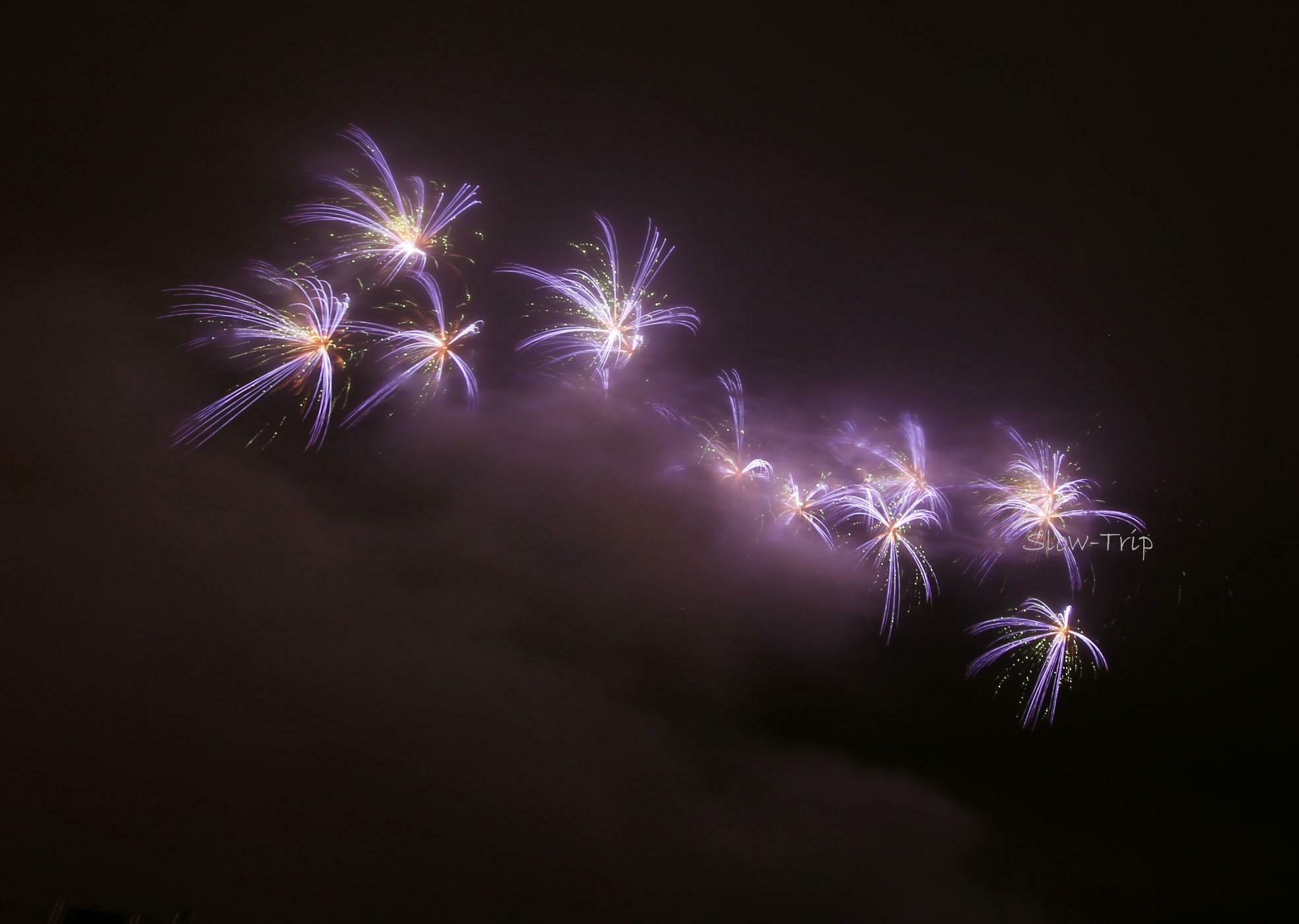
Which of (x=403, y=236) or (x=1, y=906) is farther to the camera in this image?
(x=1, y=906)

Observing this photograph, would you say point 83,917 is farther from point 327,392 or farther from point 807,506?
point 807,506

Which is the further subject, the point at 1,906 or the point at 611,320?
the point at 1,906

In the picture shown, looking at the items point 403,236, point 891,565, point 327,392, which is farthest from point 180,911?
point 891,565

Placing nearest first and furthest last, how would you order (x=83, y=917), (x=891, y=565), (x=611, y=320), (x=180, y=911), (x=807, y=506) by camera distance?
(x=611, y=320)
(x=807, y=506)
(x=891, y=565)
(x=180, y=911)
(x=83, y=917)

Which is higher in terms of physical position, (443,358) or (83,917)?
(443,358)

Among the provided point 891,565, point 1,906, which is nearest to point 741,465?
point 891,565

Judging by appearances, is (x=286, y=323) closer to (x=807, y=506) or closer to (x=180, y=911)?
(x=807, y=506)

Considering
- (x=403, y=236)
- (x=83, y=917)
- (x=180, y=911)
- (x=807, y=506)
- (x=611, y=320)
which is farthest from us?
(x=83, y=917)

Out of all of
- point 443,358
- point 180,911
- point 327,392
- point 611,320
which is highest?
point 611,320

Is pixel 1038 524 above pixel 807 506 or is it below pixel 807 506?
above
